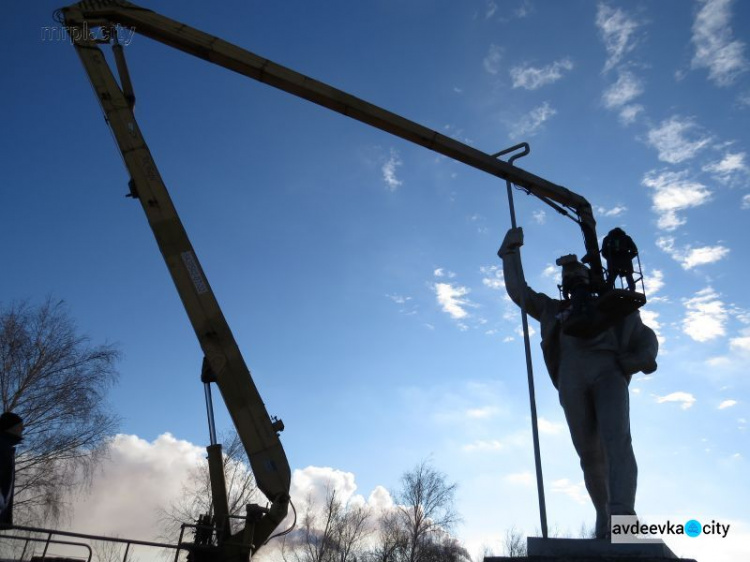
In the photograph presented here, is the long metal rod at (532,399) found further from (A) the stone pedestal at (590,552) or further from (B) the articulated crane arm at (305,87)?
(B) the articulated crane arm at (305,87)

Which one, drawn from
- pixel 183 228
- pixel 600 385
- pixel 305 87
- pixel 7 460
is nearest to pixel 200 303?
pixel 183 228

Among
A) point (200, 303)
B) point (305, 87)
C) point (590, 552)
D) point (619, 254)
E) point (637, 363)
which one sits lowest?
point (590, 552)

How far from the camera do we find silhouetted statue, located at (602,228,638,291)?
657 cm

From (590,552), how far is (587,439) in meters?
1.33

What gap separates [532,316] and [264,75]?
523cm

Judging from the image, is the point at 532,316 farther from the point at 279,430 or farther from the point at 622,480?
the point at 279,430

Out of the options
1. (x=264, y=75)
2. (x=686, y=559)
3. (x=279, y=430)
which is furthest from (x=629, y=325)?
(x=264, y=75)

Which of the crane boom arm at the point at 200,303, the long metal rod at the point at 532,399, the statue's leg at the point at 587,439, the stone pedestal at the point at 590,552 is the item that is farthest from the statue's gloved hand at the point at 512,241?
the crane boom arm at the point at 200,303

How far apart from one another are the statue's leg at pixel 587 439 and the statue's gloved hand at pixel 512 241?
1.66 metres

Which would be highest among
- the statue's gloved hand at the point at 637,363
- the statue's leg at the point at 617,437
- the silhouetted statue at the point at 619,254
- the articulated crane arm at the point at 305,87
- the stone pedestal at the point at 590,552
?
the articulated crane arm at the point at 305,87

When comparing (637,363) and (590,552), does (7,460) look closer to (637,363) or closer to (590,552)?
(590,552)

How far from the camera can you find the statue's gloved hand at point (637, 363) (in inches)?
241

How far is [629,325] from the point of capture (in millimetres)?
6355

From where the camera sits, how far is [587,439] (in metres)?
6.21
